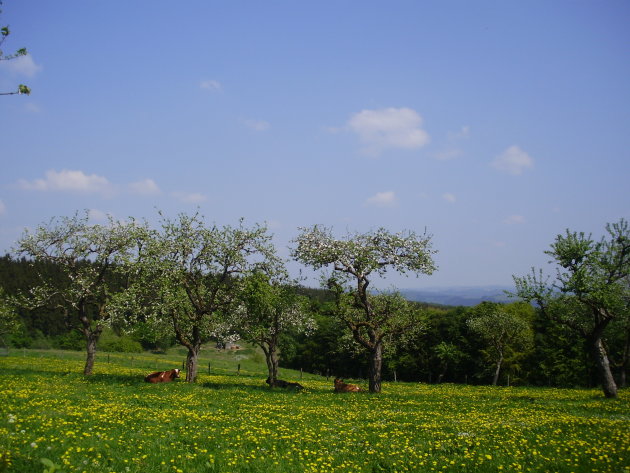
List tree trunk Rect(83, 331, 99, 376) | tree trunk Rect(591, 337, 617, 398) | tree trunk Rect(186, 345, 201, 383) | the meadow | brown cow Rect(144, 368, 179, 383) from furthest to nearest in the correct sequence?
tree trunk Rect(83, 331, 99, 376)
tree trunk Rect(186, 345, 201, 383)
brown cow Rect(144, 368, 179, 383)
tree trunk Rect(591, 337, 617, 398)
the meadow

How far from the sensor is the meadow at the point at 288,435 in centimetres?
1184

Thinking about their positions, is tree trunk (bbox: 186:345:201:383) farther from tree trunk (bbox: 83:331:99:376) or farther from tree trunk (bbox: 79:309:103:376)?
tree trunk (bbox: 83:331:99:376)

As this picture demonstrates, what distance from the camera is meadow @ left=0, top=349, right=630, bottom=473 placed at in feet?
38.8

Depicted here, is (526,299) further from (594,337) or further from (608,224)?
(608,224)

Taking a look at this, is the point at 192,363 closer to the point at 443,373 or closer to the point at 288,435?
A: the point at 288,435

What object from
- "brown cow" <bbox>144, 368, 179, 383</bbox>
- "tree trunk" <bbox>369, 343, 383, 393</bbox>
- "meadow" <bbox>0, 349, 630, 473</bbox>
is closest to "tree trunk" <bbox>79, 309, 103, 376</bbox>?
"brown cow" <bbox>144, 368, 179, 383</bbox>

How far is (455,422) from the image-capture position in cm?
1912

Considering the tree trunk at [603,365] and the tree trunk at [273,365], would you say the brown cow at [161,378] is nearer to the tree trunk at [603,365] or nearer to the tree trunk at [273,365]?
the tree trunk at [273,365]

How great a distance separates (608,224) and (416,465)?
1035 inches

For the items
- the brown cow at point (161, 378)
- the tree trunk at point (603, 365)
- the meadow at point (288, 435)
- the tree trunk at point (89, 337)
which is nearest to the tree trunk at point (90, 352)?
the tree trunk at point (89, 337)

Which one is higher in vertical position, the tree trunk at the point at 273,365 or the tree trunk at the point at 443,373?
the tree trunk at the point at 273,365

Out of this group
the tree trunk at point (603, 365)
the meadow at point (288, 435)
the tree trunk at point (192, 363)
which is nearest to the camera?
the meadow at point (288, 435)

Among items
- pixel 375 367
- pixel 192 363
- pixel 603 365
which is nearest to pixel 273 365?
pixel 192 363

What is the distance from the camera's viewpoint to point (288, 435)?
15.2 metres
